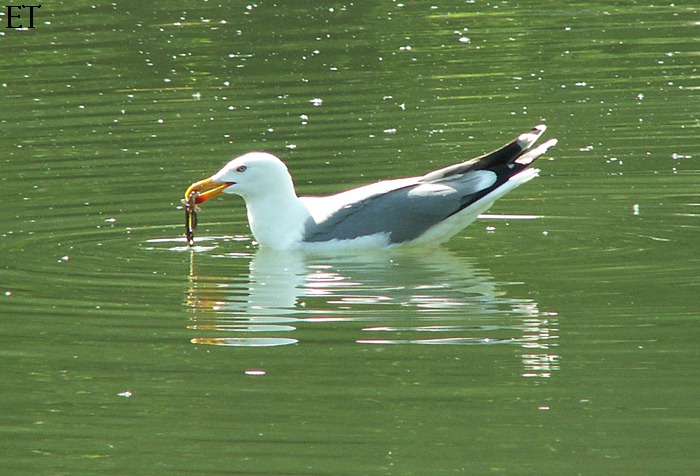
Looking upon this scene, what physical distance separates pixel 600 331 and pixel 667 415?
4.91ft

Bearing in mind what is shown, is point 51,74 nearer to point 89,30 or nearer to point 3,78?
point 3,78

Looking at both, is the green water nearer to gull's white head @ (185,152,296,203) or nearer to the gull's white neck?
the gull's white neck

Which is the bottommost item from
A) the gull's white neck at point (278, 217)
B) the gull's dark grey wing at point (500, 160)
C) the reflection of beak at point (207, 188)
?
the gull's white neck at point (278, 217)

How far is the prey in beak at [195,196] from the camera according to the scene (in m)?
11.5

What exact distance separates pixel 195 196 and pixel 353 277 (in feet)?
5.51

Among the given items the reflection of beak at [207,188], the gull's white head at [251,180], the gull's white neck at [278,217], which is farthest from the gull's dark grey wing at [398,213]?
the reflection of beak at [207,188]

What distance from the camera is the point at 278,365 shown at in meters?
8.20

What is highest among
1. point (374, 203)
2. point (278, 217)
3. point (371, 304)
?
point (374, 203)

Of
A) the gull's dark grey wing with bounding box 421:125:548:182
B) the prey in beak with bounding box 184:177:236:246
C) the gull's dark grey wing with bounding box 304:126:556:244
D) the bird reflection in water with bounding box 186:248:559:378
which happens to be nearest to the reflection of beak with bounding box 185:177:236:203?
the prey in beak with bounding box 184:177:236:246

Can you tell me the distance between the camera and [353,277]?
10383 millimetres

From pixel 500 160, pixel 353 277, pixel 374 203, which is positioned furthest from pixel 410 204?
pixel 353 277

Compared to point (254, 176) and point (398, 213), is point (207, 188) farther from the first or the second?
point (398, 213)

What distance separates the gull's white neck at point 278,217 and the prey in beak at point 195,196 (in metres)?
0.24

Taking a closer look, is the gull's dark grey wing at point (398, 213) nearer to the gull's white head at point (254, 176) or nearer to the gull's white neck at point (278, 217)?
the gull's white neck at point (278, 217)
